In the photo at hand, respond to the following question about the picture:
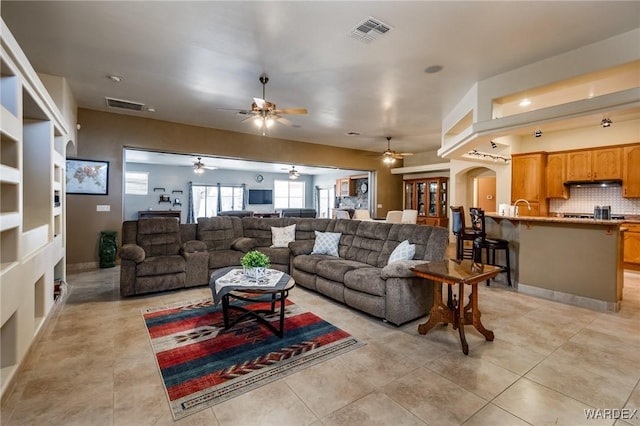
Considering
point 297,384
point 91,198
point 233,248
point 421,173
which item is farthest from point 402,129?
point 91,198

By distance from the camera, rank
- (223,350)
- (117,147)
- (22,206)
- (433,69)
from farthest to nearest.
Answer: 1. (117,147)
2. (433,69)
3. (223,350)
4. (22,206)

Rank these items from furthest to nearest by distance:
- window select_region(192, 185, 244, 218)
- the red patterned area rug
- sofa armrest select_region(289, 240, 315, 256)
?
window select_region(192, 185, 244, 218)
sofa armrest select_region(289, 240, 315, 256)
the red patterned area rug

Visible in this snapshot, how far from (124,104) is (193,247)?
106 inches

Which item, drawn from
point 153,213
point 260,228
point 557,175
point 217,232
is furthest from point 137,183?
point 557,175

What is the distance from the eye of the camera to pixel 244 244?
16.0 feet

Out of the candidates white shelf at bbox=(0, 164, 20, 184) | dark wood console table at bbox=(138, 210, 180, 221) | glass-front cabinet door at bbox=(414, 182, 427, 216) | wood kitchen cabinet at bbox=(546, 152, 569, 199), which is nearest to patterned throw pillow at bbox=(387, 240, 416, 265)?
white shelf at bbox=(0, 164, 20, 184)

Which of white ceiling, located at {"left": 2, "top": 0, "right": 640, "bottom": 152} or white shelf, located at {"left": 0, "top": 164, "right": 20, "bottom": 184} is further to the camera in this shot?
white ceiling, located at {"left": 2, "top": 0, "right": 640, "bottom": 152}

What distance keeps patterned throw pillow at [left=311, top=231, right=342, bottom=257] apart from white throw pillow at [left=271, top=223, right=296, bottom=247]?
0.61 m

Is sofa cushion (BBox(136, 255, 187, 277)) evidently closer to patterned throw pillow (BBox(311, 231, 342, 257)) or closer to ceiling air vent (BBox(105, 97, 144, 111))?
patterned throw pillow (BBox(311, 231, 342, 257))

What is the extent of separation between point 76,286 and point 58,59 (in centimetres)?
304

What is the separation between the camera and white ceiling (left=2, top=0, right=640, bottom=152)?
251 centimetres

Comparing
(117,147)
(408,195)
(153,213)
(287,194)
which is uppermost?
(117,147)

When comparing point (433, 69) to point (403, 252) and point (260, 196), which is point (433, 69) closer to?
point (403, 252)

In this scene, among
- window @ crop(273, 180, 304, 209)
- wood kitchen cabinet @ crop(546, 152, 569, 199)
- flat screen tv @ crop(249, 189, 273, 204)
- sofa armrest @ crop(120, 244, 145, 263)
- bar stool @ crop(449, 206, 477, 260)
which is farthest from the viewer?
window @ crop(273, 180, 304, 209)
